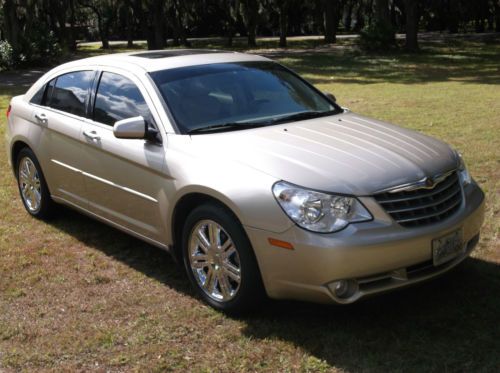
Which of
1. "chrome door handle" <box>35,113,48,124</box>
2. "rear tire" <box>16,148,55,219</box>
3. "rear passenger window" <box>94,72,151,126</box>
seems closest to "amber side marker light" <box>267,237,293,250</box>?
"rear passenger window" <box>94,72,151,126</box>

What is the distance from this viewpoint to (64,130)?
598 cm

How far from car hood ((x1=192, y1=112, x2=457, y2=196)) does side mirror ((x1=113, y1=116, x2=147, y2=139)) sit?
381mm

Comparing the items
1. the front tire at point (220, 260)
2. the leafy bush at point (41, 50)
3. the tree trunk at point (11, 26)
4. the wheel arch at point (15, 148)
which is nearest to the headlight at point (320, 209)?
the front tire at point (220, 260)

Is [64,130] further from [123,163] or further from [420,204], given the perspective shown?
[420,204]

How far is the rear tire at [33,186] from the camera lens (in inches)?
260

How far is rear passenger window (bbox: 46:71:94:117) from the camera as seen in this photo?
5.96m

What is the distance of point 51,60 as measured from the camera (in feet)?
96.6

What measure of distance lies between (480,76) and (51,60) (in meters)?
17.5

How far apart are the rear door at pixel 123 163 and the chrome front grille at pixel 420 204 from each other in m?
1.57

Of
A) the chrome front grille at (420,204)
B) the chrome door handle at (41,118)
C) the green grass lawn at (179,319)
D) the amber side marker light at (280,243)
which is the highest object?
the chrome door handle at (41,118)

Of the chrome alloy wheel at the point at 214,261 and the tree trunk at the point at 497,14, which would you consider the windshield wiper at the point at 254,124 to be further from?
the tree trunk at the point at 497,14

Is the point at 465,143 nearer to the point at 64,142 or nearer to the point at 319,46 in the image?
the point at 64,142

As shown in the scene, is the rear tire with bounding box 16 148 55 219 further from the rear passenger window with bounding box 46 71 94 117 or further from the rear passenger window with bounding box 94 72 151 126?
the rear passenger window with bounding box 94 72 151 126

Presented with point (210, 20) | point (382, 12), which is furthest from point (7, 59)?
point (210, 20)
